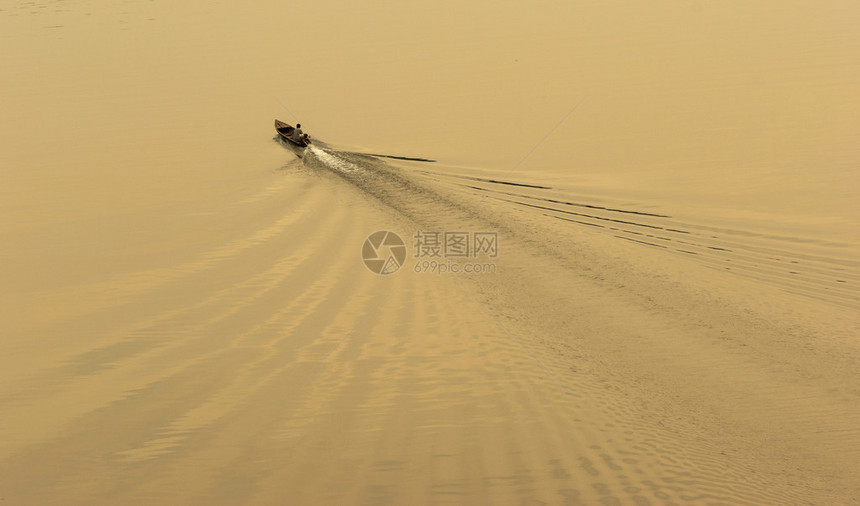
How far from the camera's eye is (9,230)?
1123 cm

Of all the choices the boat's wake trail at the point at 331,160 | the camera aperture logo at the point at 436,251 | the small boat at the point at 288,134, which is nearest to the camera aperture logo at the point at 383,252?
the camera aperture logo at the point at 436,251

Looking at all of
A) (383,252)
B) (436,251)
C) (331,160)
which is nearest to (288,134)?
(331,160)

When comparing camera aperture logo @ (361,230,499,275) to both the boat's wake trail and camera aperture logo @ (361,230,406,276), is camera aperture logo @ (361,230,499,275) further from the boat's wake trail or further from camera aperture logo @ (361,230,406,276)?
the boat's wake trail

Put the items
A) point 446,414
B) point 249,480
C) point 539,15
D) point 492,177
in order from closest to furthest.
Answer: point 249,480 < point 446,414 < point 492,177 < point 539,15

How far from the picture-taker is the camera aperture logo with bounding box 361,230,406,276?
31.4ft

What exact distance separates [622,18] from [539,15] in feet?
11.8

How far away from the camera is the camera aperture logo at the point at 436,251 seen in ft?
30.7

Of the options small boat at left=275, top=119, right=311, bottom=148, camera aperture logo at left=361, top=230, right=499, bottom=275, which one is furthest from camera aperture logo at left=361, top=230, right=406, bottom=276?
small boat at left=275, top=119, right=311, bottom=148

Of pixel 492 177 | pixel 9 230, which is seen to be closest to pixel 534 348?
pixel 492 177

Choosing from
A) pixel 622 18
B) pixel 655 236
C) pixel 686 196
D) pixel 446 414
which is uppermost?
pixel 622 18

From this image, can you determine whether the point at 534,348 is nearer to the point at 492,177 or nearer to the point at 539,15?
the point at 492,177

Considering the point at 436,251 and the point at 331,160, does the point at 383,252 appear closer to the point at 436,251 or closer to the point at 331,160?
the point at 436,251

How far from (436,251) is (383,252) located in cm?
89

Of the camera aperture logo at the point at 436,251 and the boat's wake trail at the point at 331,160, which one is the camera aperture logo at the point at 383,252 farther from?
the boat's wake trail at the point at 331,160
